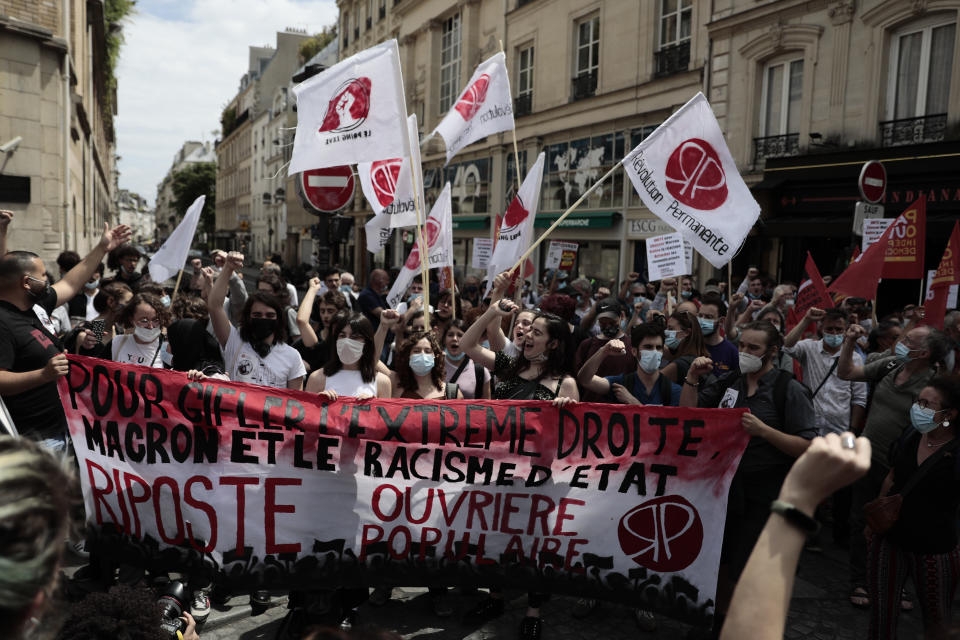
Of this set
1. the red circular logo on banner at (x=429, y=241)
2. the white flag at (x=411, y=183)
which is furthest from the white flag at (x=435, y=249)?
the white flag at (x=411, y=183)

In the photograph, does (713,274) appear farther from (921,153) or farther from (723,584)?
(723,584)

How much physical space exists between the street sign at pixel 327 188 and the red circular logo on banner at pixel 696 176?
427 centimetres

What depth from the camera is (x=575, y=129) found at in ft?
69.9

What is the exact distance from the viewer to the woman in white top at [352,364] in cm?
425

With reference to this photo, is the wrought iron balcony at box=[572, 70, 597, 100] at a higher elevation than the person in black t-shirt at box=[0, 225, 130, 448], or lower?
higher

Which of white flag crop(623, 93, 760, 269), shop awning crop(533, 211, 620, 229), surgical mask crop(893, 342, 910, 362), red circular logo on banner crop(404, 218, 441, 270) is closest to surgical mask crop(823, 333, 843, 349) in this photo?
surgical mask crop(893, 342, 910, 362)

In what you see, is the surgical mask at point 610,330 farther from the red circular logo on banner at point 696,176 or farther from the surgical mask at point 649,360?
the surgical mask at point 649,360

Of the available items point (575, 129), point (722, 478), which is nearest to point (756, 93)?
point (575, 129)

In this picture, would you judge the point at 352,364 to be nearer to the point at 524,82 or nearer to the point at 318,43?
the point at 524,82

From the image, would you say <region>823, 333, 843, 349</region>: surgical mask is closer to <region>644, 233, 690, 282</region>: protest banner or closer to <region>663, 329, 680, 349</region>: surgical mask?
<region>663, 329, 680, 349</region>: surgical mask

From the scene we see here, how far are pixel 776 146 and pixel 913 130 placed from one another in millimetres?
2918

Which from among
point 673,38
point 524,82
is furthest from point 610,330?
point 524,82

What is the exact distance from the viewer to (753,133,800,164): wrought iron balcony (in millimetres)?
14617

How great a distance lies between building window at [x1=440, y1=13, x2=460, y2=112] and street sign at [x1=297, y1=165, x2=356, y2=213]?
71.1 feet
